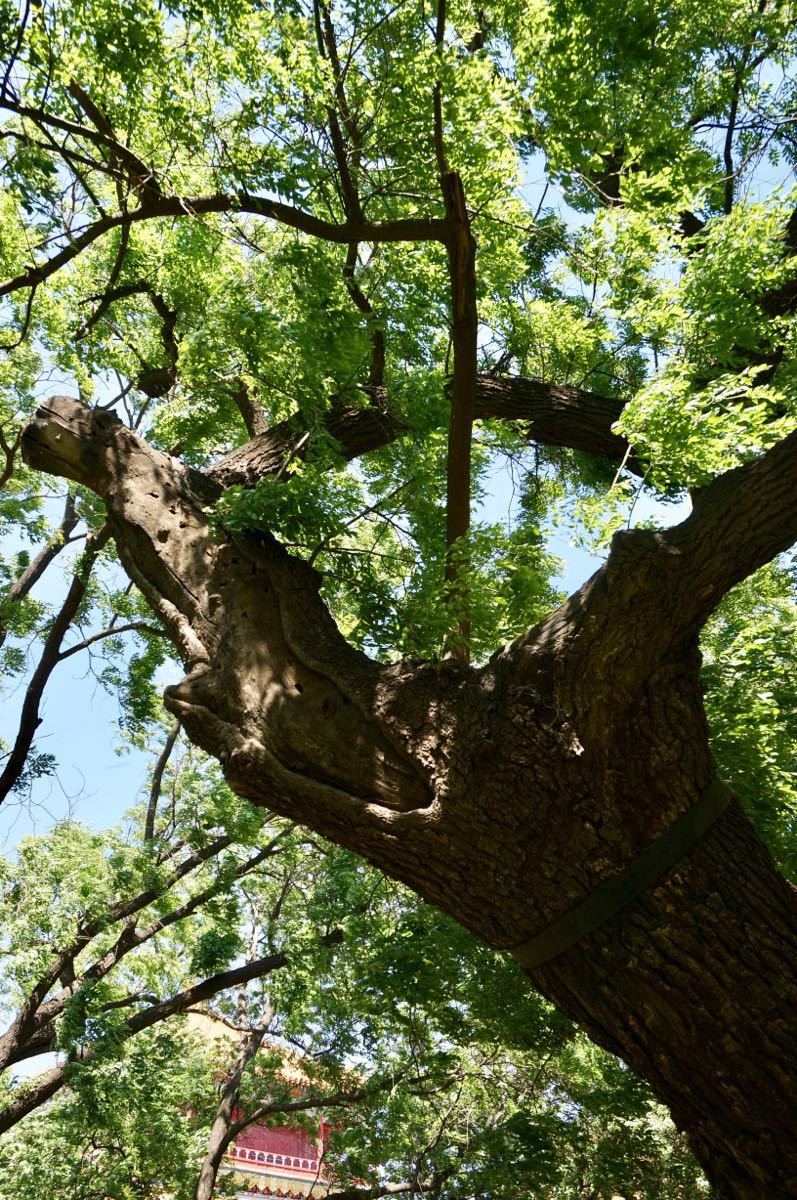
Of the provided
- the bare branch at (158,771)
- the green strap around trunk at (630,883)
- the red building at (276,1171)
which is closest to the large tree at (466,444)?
the green strap around trunk at (630,883)

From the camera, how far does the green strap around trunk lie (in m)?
2.97

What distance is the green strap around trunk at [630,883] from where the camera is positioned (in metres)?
2.97

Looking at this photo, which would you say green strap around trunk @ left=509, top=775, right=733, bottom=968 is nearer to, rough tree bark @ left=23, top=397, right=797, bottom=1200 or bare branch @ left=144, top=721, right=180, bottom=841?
rough tree bark @ left=23, top=397, right=797, bottom=1200

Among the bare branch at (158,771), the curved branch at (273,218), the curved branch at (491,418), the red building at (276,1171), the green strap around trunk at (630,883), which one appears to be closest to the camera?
the green strap around trunk at (630,883)

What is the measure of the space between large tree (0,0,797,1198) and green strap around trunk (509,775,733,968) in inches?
0.4

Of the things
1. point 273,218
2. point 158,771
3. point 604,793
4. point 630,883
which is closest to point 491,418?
point 273,218

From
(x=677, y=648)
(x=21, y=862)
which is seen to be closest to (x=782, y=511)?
(x=677, y=648)

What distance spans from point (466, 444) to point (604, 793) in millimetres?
1782

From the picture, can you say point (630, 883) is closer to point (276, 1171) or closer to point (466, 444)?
point (466, 444)

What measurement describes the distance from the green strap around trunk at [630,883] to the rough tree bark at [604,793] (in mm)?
31

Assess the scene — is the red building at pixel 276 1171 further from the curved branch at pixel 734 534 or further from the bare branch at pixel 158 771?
the curved branch at pixel 734 534

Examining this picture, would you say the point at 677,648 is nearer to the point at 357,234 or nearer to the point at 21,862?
the point at 357,234

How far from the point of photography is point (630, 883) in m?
2.97

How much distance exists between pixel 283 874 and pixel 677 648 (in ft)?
32.2
